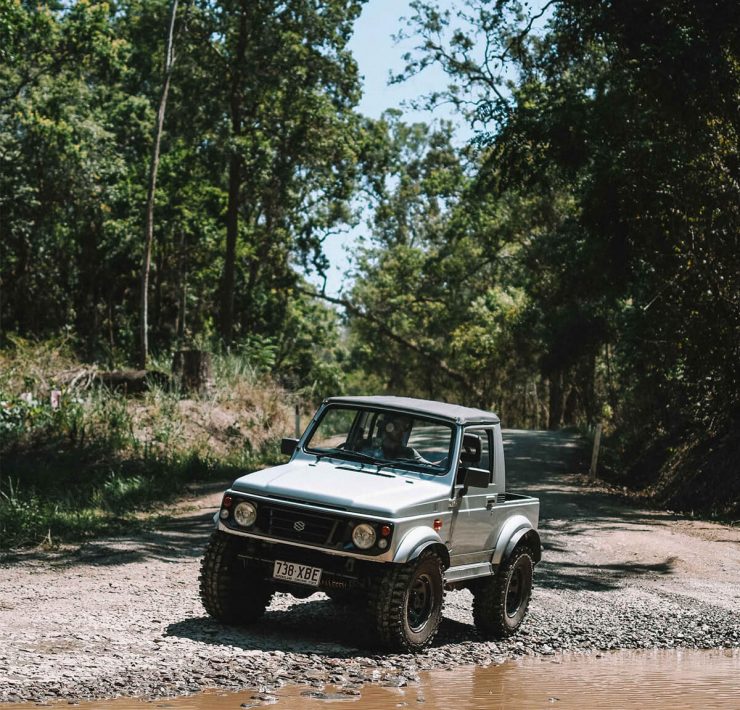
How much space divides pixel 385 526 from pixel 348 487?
550 mm

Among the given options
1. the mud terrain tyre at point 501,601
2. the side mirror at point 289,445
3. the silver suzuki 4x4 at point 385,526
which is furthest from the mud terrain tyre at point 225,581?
the mud terrain tyre at point 501,601

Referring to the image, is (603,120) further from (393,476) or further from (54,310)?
(54,310)

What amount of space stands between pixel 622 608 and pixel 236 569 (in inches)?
172

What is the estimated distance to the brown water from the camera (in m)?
6.53

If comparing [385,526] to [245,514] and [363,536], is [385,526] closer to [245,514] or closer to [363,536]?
[363,536]

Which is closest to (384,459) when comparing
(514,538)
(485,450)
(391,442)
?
(391,442)

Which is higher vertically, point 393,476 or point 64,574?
point 393,476

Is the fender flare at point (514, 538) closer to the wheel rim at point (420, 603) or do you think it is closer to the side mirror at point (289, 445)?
the wheel rim at point (420, 603)

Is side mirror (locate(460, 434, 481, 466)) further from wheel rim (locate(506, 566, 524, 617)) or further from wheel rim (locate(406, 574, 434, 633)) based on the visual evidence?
wheel rim (locate(406, 574, 434, 633))

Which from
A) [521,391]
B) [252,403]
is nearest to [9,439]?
[252,403]

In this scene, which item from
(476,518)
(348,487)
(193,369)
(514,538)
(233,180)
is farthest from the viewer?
(233,180)

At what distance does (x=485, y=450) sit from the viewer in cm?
914

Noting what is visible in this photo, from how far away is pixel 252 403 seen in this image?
27.1 meters

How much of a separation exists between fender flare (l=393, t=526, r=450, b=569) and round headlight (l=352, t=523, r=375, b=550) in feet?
0.65
